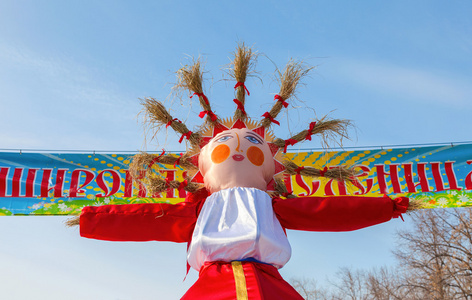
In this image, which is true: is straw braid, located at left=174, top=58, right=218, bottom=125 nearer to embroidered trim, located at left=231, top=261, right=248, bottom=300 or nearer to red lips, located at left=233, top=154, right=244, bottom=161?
red lips, located at left=233, top=154, right=244, bottom=161

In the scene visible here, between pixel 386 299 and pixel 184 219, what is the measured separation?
15.5 m

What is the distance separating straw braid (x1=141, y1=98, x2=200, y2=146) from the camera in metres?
3.49

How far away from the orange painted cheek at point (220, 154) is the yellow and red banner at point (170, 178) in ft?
6.95

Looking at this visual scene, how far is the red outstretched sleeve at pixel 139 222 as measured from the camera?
3.14m

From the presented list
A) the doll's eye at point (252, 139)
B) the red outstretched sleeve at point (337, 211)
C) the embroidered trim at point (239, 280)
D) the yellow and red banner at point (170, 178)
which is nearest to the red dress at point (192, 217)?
the red outstretched sleeve at point (337, 211)

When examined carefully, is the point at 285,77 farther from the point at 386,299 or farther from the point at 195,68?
the point at 386,299

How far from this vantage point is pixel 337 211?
3.12m

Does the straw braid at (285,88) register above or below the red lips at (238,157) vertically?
above

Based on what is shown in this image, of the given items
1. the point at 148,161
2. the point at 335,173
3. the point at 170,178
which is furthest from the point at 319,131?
the point at 170,178

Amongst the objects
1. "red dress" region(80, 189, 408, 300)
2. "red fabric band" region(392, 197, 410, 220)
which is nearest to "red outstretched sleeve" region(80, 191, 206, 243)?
"red dress" region(80, 189, 408, 300)

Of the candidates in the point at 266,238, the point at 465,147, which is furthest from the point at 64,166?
the point at 465,147

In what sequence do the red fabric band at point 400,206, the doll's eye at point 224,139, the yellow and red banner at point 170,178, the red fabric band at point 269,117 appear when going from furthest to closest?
the yellow and red banner at point 170,178
the red fabric band at point 269,117
the doll's eye at point 224,139
the red fabric band at point 400,206

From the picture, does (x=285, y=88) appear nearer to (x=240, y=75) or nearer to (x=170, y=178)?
(x=240, y=75)

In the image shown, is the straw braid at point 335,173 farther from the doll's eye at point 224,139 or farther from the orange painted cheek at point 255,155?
the doll's eye at point 224,139
